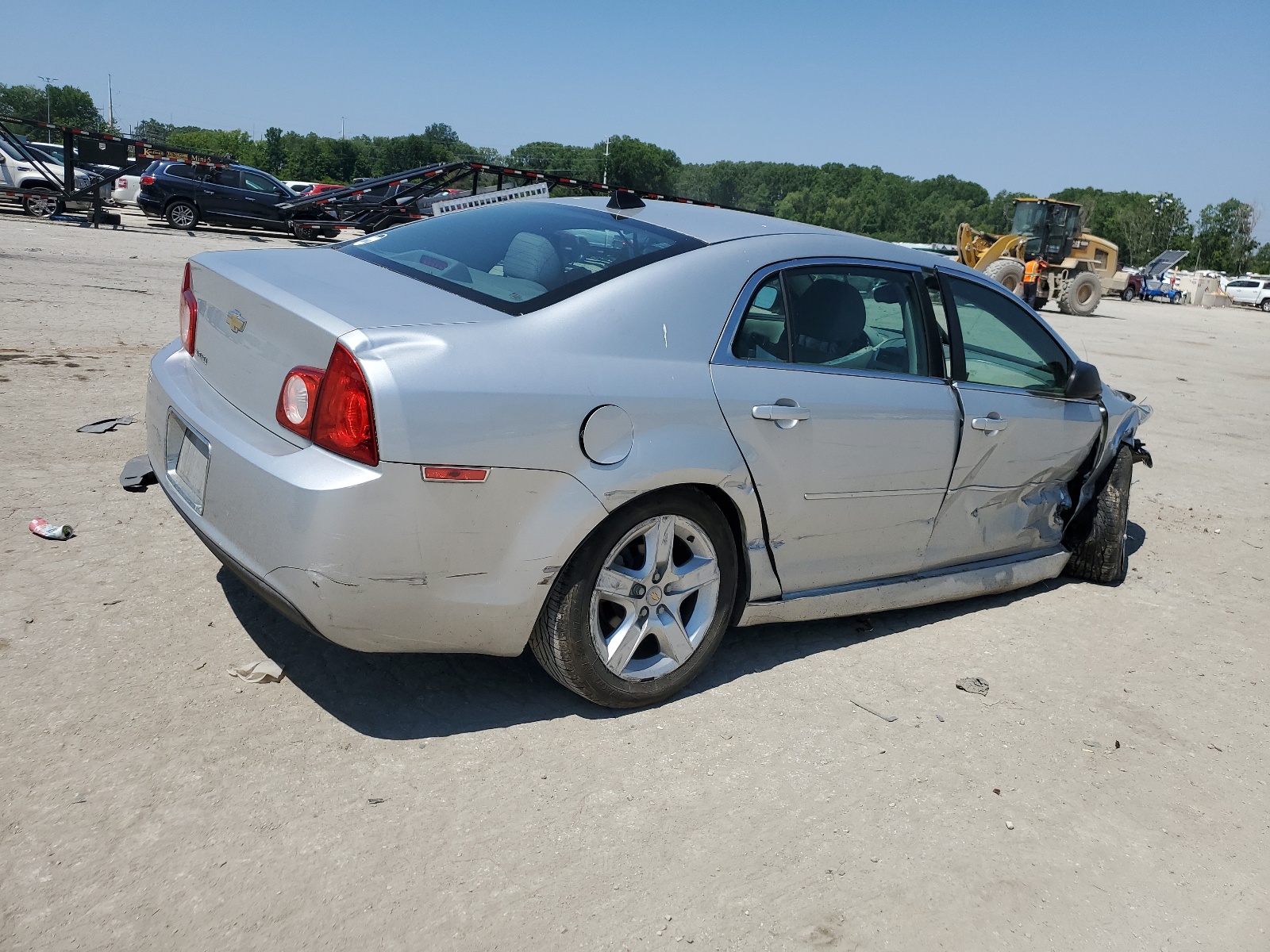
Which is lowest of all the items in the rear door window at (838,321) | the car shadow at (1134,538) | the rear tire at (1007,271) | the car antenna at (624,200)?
→ the car shadow at (1134,538)

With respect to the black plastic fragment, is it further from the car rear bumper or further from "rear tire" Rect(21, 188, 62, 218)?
"rear tire" Rect(21, 188, 62, 218)

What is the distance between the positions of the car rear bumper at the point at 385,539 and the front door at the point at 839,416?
0.78 meters

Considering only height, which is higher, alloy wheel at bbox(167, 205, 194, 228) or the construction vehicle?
the construction vehicle

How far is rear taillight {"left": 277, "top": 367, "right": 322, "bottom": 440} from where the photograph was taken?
2.77 metres

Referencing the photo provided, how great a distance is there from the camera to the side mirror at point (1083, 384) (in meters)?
4.57

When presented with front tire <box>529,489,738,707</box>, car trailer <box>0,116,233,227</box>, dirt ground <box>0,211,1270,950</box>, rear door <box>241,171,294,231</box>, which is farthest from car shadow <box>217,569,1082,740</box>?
rear door <box>241,171,294,231</box>

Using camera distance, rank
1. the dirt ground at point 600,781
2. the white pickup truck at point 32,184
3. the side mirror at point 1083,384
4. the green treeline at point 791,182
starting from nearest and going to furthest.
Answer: the dirt ground at point 600,781
the side mirror at point 1083,384
the white pickup truck at point 32,184
the green treeline at point 791,182

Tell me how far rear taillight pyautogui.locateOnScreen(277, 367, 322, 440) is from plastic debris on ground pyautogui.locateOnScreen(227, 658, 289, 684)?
90 cm

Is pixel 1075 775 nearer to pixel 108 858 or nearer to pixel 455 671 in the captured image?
pixel 455 671

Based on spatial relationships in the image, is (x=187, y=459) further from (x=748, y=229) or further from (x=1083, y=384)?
(x=1083, y=384)

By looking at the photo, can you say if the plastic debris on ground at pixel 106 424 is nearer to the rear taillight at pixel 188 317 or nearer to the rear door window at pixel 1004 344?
the rear taillight at pixel 188 317

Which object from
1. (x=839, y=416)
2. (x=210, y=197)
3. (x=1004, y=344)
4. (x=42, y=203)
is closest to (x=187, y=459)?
(x=839, y=416)

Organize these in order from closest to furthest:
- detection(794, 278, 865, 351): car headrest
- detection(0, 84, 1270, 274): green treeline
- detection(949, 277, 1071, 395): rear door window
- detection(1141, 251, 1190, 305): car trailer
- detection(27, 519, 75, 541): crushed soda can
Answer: detection(794, 278, 865, 351): car headrest, detection(27, 519, 75, 541): crushed soda can, detection(949, 277, 1071, 395): rear door window, detection(1141, 251, 1190, 305): car trailer, detection(0, 84, 1270, 274): green treeline

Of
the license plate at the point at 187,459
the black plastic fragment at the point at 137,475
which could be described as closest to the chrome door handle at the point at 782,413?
the license plate at the point at 187,459
